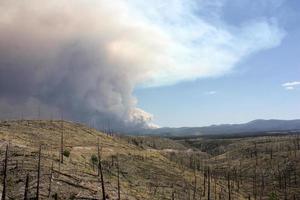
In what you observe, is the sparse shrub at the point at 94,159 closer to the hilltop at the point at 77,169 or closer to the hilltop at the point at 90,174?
the hilltop at the point at 90,174

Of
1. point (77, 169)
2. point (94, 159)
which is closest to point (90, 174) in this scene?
point (77, 169)

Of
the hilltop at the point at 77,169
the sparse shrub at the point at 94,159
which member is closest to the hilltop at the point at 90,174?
the hilltop at the point at 77,169

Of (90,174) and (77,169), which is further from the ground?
(77,169)

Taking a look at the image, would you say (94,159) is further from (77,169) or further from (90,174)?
(90,174)

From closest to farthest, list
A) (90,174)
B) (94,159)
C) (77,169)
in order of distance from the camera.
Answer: (90,174) → (77,169) → (94,159)

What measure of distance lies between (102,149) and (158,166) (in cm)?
2518

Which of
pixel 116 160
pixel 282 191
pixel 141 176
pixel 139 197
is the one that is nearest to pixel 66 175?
pixel 139 197

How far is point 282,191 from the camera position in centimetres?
17250

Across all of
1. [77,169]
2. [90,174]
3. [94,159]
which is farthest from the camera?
[94,159]

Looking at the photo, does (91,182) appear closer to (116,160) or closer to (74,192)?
(74,192)

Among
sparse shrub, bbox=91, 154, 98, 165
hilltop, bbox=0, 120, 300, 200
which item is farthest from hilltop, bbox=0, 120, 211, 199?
sparse shrub, bbox=91, 154, 98, 165

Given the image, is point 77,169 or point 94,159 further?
point 94,159

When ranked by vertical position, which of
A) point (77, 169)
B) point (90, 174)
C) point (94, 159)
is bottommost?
point (90, 174)

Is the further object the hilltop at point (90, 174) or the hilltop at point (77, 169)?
the hilltop at point (90, 174)
